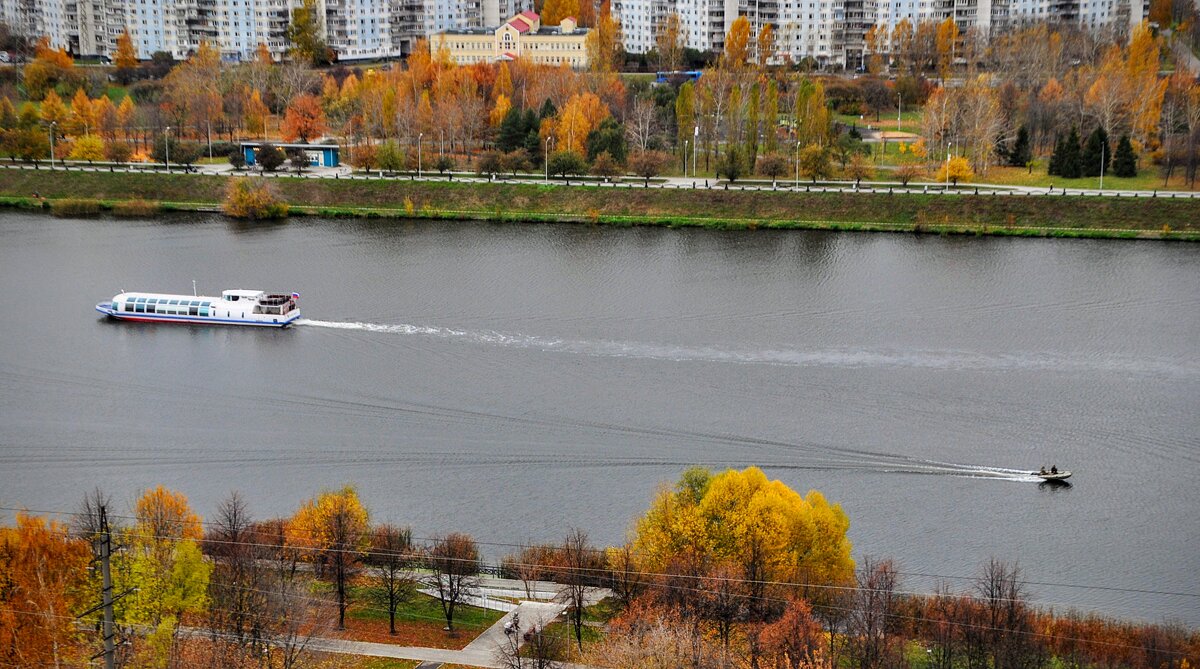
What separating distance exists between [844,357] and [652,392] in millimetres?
3220

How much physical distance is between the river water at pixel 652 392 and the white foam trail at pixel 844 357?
0.06 meters

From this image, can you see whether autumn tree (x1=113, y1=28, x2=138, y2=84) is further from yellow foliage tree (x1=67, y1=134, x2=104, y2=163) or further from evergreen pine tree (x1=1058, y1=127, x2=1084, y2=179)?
evergreen pine tree (x1=1058, y1=127, x2=1084, y2=179)

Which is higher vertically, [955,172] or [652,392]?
[955,172]

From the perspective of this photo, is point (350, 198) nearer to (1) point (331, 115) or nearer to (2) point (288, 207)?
(2) point (288, 207)

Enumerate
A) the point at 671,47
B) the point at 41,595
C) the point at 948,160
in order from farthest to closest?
the point at 671,47
the point at 948,160
the point at 41,595

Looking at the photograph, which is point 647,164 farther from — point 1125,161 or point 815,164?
point 1125,161

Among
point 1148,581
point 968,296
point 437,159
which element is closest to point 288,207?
point 437,159

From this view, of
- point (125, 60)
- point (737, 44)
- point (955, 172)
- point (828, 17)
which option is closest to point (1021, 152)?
point (955, 172)

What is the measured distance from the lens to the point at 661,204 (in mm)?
33500

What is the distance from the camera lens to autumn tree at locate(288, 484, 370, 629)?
13.8 meters

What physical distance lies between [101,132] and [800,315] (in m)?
25.9

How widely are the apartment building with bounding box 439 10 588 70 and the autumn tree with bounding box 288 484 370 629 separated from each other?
37.7m

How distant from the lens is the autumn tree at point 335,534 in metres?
13.8

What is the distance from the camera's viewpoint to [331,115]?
43.5 meters
